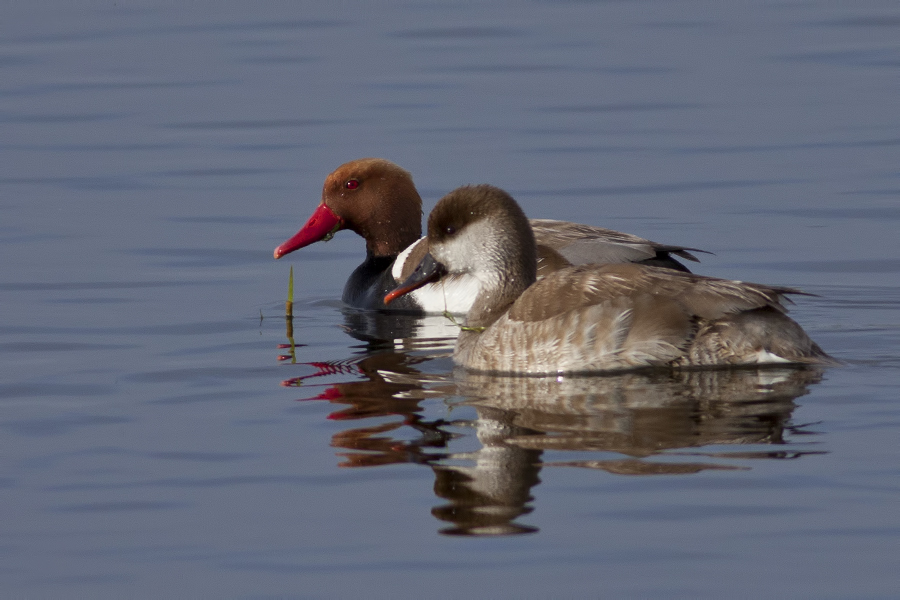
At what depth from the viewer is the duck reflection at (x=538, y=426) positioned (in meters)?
5.91

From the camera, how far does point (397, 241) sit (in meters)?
11.3

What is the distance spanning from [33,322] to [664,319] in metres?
4.44

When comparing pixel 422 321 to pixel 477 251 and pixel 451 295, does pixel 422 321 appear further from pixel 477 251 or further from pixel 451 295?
pixel 477 251

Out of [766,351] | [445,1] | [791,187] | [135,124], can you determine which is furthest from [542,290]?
[445,1]

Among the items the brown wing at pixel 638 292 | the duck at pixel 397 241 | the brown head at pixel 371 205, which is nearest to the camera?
the brown wing at pixel 638 292

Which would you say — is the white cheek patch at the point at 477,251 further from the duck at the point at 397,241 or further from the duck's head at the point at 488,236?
the duck at the point at 397,241

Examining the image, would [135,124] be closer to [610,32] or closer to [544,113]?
[544,113]

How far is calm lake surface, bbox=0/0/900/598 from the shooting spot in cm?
532

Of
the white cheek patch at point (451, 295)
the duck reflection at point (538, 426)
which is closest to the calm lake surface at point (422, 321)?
the duck reflection at point (538, 426)

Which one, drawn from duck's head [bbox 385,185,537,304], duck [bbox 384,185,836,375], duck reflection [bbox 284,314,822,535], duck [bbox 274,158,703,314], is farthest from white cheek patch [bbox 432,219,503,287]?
duck [bbox 274,158,703,314]

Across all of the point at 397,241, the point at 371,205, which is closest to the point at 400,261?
the point at 397,241

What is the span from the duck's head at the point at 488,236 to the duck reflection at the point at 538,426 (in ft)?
2.29

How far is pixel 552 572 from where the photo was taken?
5043 mm

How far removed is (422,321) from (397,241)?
1.38m
